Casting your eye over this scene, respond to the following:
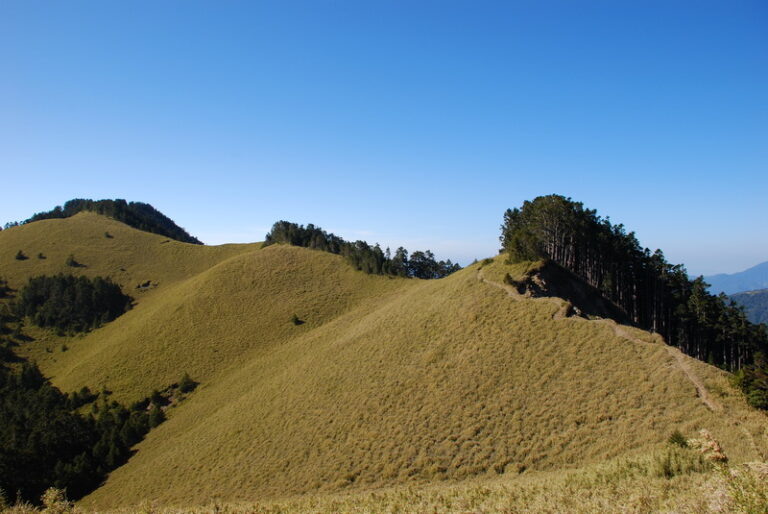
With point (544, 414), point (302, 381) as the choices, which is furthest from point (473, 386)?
point (302, 381)

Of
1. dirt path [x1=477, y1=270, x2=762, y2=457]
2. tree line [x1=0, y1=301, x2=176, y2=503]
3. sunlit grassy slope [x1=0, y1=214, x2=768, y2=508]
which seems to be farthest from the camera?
tree line [x1=0, y1=301, x2=176, y2=503]

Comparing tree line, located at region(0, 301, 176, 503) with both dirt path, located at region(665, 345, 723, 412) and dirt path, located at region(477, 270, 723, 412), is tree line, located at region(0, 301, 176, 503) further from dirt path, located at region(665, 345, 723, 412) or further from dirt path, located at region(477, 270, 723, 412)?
dirt path, located at region(665, 345, 723, 412)

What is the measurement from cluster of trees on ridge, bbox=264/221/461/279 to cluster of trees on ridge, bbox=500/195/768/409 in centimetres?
3770

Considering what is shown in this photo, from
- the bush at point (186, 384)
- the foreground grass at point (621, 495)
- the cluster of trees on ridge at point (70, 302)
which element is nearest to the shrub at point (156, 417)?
the bush at point (186, 384)

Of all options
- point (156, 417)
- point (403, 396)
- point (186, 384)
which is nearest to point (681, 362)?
point (403, 396)

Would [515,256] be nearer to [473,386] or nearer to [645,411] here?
[473,386]

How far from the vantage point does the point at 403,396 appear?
118 ft

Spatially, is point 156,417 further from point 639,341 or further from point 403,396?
point 639,341

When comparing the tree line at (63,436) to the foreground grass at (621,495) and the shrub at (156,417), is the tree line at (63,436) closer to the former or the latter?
the shrub at (156,417)

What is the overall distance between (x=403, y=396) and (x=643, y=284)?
53755mm

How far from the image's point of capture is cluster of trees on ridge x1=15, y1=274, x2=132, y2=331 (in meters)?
94.4

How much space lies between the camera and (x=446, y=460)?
27.3 m

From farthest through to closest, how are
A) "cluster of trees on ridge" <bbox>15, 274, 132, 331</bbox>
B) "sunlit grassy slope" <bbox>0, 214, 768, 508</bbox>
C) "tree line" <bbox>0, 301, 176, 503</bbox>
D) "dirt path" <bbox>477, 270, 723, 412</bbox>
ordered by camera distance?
"cluster of trees on ridge" <bbox>15, 274, 132, 331</bbox>
"tree line" <bbox>0, 301, 176, 503</bbox>
"sunlit grassy slope" <bbox>0, 214, 768, 508</bbox>
"dirt path" <bbox>477, 270, 723, 412</bbox>

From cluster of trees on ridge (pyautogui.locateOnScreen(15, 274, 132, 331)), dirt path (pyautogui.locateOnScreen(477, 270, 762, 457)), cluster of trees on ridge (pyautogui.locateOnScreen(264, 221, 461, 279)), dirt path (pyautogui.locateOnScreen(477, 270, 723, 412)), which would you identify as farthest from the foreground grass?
cluster of trees on ridge (pyautogui.locateOnScreen(15, 274, 132, 331))
